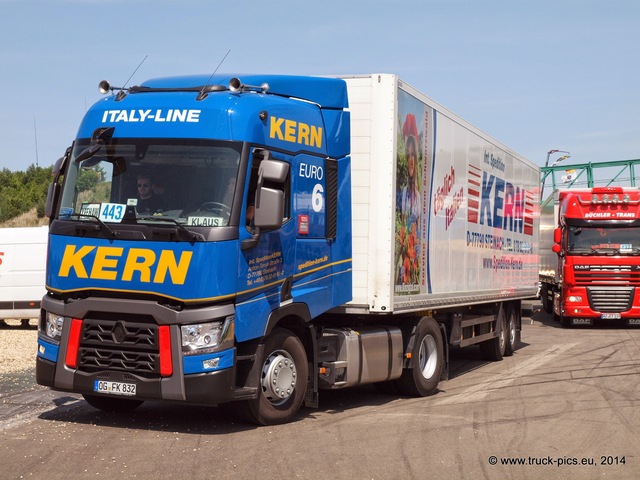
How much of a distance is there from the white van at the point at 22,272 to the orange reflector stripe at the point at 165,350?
52.0 ft

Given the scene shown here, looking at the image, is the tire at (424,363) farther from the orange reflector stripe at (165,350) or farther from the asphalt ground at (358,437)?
the orange reflector stripe at (165,350)

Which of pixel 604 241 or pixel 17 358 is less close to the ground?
pixel 604 241

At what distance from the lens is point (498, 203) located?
1614 centimetres

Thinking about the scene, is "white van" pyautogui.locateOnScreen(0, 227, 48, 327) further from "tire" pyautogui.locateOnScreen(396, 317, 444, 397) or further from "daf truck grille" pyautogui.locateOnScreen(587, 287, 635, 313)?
"daf truck grille" pyautogui.locateOnScreen(587, 287, 635, 313)

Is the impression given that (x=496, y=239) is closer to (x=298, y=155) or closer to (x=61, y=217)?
(x=298, y=155)

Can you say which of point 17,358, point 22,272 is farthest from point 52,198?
point 22,272

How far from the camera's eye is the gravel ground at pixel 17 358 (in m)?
13.0

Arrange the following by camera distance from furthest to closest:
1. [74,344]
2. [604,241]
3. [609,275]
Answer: [604,241] → [609,275] → [74,344]

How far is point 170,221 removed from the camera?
8.59m

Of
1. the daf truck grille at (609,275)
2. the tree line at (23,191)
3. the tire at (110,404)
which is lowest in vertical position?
the tire at (110,404)

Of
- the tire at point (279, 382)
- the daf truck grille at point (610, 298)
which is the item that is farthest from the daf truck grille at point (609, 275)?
the tire at point (279, 382)

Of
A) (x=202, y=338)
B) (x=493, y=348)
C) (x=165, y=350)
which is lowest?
(x=493, y=348)

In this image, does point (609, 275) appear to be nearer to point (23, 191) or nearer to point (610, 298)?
point (610, 298)

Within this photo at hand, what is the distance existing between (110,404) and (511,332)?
9902mm
